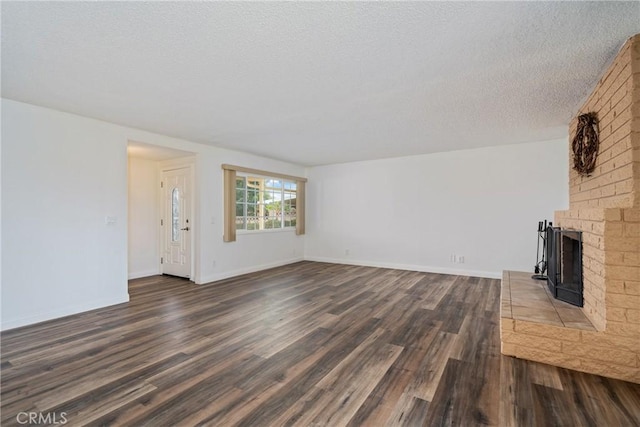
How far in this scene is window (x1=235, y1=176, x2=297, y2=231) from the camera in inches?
234

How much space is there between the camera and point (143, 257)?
5.56m

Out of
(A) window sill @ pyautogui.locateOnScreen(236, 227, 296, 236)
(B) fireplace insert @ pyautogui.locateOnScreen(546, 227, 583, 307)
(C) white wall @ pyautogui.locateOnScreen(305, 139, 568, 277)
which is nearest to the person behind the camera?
(B) fireplace insert @ pyautogui.locateOnScreen(546, 227, 583, 307)

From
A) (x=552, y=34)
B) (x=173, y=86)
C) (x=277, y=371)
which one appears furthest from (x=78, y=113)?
(x=552, y=34)

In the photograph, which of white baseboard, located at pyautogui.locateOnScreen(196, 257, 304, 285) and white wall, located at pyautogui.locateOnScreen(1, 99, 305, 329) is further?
white baseboard, located at pyautogui.locateOnScreen(196, 257, 304, 285)

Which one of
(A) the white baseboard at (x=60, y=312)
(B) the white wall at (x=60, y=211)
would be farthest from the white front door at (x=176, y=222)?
(A) the white baseboard at (x=60, y=312)

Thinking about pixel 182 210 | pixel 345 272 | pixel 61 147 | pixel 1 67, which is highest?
pixel 1 67

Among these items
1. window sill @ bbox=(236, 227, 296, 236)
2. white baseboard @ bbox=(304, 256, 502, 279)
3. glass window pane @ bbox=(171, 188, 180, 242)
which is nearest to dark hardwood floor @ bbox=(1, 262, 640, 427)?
white baseboard @ bbox=(304, 256, 502, 279)

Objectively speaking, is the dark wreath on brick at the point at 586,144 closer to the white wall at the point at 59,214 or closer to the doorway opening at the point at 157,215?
the doorway opening at the point at 157,215

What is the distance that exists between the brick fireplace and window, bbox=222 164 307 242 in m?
4.50

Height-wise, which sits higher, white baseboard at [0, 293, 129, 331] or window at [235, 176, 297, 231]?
window at [235, 176, 297, 231]

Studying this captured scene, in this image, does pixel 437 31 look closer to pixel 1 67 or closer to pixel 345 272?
pixel 1 67

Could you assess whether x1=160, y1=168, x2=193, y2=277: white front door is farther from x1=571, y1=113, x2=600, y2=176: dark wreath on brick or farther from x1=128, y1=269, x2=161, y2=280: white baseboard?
x1=571, y1=113, x2=600, y2=176: dark wreath on brick

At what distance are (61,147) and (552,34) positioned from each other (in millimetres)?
4860

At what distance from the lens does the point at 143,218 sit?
5.57m
